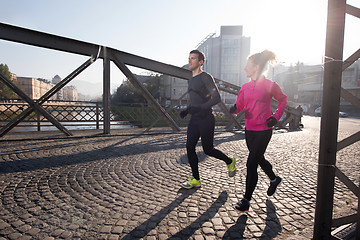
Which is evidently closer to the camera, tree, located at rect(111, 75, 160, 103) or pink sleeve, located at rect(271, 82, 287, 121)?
pink sleeve, located at rect(271, 82, 287, 121)

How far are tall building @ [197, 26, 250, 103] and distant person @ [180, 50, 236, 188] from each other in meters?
57.1

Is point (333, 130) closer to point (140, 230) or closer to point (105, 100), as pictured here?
point (140, 230)

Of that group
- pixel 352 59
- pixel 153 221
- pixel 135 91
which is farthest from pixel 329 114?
pixel 135 91

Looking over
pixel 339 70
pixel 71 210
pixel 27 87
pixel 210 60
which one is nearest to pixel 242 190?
pixel 339 70

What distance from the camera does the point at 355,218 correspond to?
1.68 metres

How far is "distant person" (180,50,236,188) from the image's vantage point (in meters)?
2.78

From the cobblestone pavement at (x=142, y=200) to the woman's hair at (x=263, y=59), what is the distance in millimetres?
1582

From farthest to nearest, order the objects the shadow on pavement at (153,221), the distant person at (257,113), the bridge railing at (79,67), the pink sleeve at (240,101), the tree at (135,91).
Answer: the tree at (135,91) < the bridge railing at (79,67) < the pink sleeve at (240,101) < the distant person at (257,113) < the shadow on pavement at (153,221)

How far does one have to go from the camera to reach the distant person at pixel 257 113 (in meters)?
2.28

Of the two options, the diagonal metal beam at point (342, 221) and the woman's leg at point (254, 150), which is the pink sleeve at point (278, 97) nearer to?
the woman's leg at point (254, 150)

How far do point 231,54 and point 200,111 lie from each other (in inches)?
2410

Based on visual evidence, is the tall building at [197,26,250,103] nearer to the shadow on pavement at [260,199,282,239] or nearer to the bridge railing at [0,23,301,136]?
the bridge railing at [0,23,301,136]

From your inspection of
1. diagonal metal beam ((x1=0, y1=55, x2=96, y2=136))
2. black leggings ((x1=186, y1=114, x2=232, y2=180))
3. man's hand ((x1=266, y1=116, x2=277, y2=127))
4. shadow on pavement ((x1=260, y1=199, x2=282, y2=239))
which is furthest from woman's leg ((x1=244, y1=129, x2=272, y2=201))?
diagonal metal beam ((x1=0, y1=55, x2=96, y2=136))

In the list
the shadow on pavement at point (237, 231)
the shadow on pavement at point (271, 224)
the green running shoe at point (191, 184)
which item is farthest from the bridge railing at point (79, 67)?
the shadow on pavement at point (237, 231)
